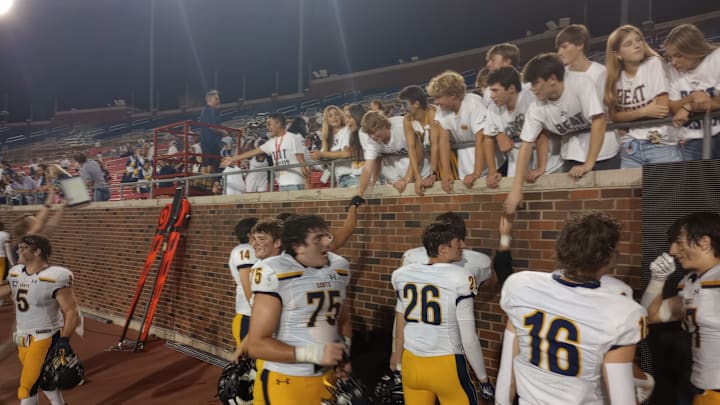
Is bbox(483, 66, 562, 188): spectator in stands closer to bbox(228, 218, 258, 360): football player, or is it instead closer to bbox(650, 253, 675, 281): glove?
Answer: bbox(650, 253, 675, 281): glove

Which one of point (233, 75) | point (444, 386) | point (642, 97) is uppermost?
point (233, 75)

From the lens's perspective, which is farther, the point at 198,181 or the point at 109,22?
the point at 109,22

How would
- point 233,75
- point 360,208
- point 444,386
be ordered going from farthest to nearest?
point 233,75, point 360,208, point 444,386

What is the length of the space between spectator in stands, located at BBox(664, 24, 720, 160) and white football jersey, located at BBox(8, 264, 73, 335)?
5.81m

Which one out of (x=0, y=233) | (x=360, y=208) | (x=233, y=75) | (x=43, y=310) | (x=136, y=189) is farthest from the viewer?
(x=233, y=75)

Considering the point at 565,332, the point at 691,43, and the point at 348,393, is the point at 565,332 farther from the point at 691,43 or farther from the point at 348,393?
the point at 691,43

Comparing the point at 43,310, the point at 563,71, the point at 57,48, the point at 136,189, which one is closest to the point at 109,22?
the point at 57,48

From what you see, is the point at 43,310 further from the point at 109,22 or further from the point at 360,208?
the point at 109,22

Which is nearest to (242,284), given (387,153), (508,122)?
(387,153)

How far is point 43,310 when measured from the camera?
4.64m

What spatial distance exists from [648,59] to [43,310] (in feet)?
20.1

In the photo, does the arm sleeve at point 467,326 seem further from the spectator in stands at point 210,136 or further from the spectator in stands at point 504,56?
the spectator in stands at point 210,136

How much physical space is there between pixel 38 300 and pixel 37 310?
101mm

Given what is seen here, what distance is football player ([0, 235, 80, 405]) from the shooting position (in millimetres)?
4578
